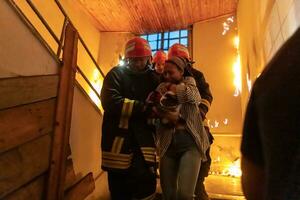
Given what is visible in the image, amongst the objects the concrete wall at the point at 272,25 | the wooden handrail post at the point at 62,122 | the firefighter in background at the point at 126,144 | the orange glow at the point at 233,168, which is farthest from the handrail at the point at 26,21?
the orange glow at the point at 233,168

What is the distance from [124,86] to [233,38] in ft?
11.6

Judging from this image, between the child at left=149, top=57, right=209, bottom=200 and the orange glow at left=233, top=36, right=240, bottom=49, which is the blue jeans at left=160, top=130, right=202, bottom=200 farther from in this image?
the orange glow at left=233, top=36, right=240, bottom=49

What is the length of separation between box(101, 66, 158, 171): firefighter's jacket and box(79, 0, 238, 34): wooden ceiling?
3406mm

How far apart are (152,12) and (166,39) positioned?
2.43 feet

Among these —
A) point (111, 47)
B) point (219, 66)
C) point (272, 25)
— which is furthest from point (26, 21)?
point (111, 47)

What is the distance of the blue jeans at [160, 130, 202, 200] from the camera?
1427mm

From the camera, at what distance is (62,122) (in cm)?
180

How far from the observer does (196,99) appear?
158 centimetres

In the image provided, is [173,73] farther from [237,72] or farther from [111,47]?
[111,47]

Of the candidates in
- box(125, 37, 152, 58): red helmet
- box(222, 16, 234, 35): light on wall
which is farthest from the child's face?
box(222, 16, 234, 35): light on wall

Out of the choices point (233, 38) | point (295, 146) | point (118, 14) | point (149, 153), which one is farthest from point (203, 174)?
point (118, 14)

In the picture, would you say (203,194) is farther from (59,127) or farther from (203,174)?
(59,127)

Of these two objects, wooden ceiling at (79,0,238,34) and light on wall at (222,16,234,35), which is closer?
wooden ceiling at (79,0,238,34)

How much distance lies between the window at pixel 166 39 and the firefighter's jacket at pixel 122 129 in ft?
13.0
